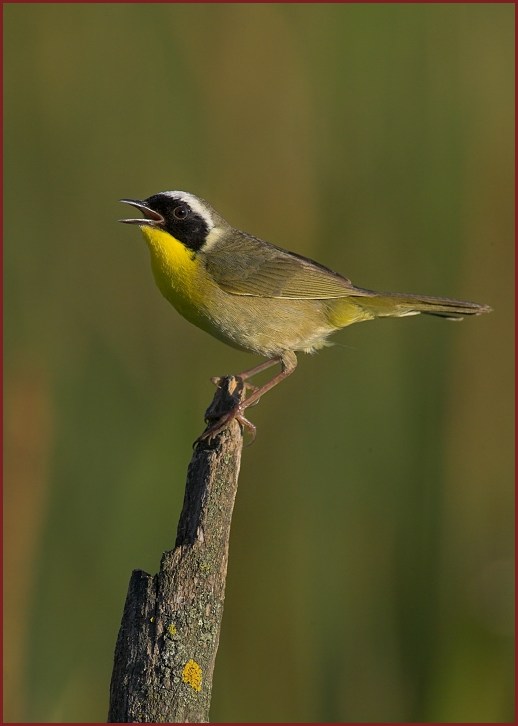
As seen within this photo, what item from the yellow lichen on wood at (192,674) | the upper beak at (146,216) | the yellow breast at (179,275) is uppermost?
the upper beak at (146,216)

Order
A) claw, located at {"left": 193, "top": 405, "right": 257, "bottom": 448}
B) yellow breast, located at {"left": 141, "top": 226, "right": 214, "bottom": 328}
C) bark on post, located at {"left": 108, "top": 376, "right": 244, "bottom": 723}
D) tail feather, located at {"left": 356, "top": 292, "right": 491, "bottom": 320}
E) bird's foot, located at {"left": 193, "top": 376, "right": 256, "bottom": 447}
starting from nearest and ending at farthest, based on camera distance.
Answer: bark on post, located at {"left": 108, "top": 376, "right": 244, "bottom": 723} → claw, located at {"left": 193, "top": 405, "right": 257, "bottom": 448} → bird's foot, located at {"left": 193, "top": 376, "right": 256, "bottom": 447} → yellow breast, located at {"left": 141, "top": 226, "right": 214, "bottom": 328} → tail feather, located at {"left": 356, "top": 292, "right": 491, "bottom": 320}

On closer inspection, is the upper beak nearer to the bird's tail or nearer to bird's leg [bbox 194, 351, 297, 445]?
bird's leg [bbox 194, 351, 297, 445]

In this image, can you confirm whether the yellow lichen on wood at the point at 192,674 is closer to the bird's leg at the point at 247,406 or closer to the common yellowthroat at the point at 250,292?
the bird's leg at the point at 247,406

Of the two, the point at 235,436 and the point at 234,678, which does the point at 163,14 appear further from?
the point at 234,678

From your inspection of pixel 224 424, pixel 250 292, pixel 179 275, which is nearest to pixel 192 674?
pixel 224 424

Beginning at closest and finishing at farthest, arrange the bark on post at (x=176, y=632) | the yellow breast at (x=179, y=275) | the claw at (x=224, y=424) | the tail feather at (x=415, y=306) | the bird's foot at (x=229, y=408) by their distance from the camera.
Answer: the bark on post at (x=176, y=632) < the claw at (x=224, y=424) < the bird's foot at (x=229, y=408) < the yellow breast at (x=179, y=275) < the tail feather at (x=415, y=306)

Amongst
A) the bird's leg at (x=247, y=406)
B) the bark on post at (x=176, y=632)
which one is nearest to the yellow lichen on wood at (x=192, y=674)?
the bark on post at (x=176, y=632)

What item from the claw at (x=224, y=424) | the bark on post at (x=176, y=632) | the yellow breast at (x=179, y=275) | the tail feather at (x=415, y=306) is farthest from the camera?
the tail feather at (x=415, y=306)

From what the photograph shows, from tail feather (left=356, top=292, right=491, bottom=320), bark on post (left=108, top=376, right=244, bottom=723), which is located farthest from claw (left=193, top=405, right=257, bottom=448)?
tail feather (left=356, top=292, right=491, bottom=320)
